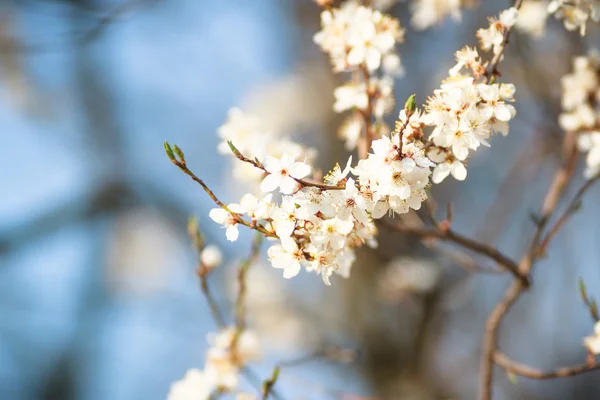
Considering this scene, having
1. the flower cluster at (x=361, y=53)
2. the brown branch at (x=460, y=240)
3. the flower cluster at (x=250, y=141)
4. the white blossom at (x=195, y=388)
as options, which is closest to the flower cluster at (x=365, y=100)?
the flower cluster at (x=361, y=53)

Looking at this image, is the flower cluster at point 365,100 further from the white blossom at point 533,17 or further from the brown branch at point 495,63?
the white blossom at point 533,17

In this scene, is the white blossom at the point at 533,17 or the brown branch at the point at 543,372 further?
the white blossom at the point at 533,17

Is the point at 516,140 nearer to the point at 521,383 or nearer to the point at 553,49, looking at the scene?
the point at 553,49

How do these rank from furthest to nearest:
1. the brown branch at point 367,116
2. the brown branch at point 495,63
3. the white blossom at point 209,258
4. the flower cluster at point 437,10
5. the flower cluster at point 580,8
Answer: the flower cluster at point 437,10 < the white blossom at point 209,258 < the brown branch at point 367,116 < the flower cluster at point 580,8 < the brown branch at point 495,63

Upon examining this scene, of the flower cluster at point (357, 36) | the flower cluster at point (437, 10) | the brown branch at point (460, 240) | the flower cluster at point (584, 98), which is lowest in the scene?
the brown branch at point (460, 240)

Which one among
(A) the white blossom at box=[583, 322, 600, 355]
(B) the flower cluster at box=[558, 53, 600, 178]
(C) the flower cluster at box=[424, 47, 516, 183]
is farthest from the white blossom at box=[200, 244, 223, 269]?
(B) the flower cluster at box=[558, 53, 600, 178]

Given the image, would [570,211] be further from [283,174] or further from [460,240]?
[283,174]

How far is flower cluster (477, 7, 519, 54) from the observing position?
106 cm

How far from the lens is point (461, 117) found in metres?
0.94

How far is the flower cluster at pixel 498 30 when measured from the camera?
1.06m

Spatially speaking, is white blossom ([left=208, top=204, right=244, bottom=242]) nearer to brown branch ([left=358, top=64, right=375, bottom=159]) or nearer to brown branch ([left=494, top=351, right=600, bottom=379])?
brown branch ([left=358, top=64, right=375, bottom=159])

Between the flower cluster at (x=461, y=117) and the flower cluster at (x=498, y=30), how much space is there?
14 cm

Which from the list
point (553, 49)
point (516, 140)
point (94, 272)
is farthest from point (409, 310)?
point (94, 272)

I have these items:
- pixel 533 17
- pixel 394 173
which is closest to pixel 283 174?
pixel 394 173
